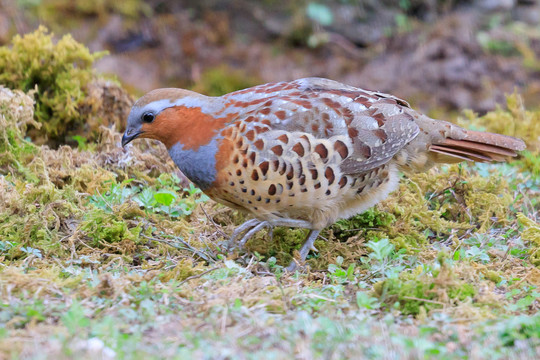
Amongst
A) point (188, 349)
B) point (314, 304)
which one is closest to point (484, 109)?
point (314, 304)

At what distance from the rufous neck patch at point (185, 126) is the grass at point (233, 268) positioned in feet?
1.94

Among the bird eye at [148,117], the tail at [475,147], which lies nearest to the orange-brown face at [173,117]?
the bird eye at [148,117]

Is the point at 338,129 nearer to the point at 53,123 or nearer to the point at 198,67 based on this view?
the point at 53,123

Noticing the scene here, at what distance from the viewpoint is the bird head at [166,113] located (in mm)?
4746

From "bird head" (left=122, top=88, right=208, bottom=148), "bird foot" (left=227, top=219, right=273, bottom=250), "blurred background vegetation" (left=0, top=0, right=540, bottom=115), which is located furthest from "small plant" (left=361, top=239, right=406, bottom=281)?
"blurred background vegetation" (left=0, top=0, right=540, bottom=115)

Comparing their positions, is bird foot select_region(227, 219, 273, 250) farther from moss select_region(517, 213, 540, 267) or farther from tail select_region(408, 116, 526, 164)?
moss select_region(517, 213, 540, 267)

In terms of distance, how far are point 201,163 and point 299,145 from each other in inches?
26.3

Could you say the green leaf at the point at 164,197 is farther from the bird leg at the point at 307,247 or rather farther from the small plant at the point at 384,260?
the small plant at the point at 384,260

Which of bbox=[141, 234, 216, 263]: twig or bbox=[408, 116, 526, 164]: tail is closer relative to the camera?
bbox=[141, 234, 216, 263]: twig

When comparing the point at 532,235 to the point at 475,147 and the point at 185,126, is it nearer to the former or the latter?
the point at 475,147

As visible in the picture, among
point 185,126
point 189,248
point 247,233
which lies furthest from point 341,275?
point 185,126

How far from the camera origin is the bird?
452 cm

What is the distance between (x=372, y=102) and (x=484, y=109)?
5.20 metres

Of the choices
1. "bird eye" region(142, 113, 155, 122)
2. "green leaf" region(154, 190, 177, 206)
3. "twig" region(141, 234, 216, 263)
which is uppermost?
"bird eye" region(142, 113, 155, 122)
